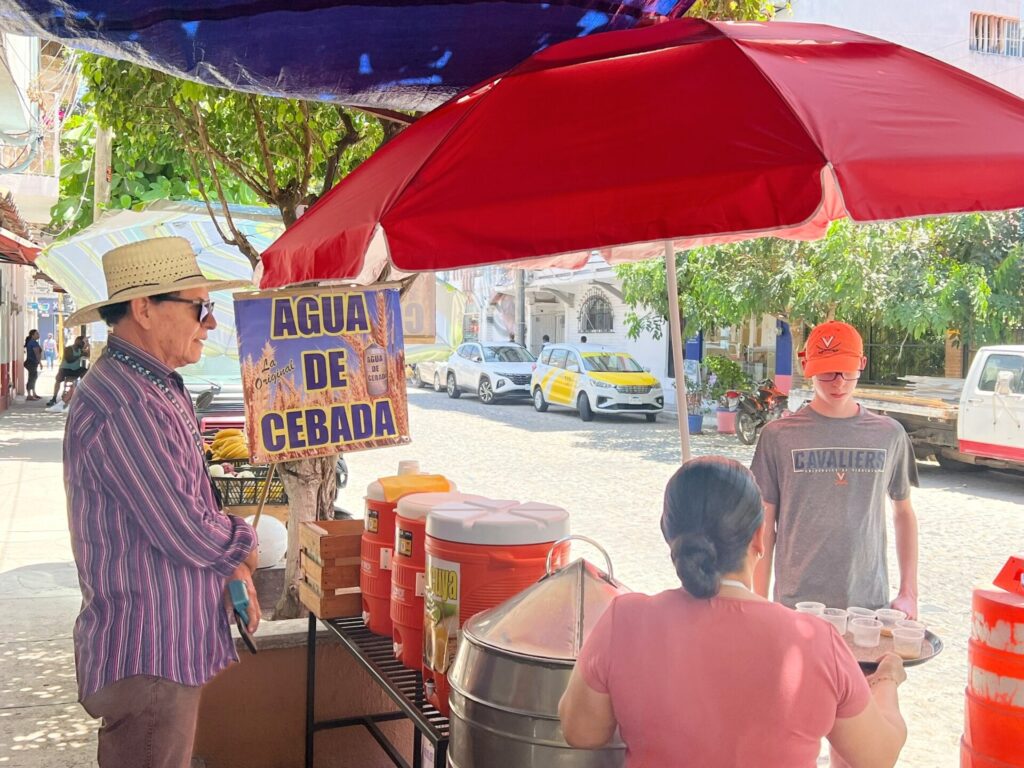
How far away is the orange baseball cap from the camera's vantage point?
3865 mm

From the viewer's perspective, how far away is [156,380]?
8.95 feet

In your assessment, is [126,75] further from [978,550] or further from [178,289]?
[978,550]

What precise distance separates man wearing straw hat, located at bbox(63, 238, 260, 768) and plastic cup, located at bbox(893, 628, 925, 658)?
1927mm

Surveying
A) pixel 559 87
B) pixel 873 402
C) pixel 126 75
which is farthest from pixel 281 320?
pixel 873 402

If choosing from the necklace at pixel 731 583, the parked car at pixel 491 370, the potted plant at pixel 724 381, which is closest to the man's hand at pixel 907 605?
the necklace at pixel 731 583

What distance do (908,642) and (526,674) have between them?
1.43 m

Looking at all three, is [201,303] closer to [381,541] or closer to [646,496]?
[381,541]

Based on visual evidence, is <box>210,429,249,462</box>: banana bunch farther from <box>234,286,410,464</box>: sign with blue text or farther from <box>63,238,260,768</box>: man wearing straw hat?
<box>63,238,260,768</box>: man wearing straw hat

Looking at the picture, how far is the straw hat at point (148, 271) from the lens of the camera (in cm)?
282

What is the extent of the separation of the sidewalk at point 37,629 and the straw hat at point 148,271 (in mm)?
2587

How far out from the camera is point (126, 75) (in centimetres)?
604

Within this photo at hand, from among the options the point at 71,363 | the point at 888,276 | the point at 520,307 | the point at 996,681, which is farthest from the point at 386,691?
the point at 520,307

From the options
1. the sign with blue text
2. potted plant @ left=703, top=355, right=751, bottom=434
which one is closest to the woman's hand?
the sign with blue text

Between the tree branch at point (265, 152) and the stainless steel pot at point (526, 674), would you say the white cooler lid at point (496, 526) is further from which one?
the tree branch at point (265, 152)
